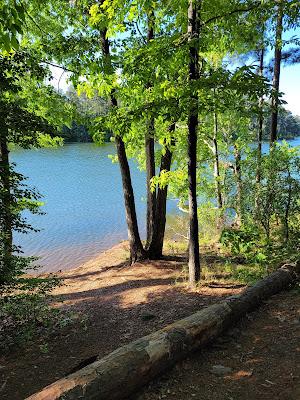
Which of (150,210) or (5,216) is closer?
(5,216)

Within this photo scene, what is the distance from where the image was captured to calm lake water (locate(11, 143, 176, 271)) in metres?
16.9

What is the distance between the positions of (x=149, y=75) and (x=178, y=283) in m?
4.97

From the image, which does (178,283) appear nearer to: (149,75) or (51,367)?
(51,367)

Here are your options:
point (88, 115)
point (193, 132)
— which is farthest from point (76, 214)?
point (193, 132)

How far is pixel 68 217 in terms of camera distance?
23000 mm

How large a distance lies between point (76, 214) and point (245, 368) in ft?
67.0

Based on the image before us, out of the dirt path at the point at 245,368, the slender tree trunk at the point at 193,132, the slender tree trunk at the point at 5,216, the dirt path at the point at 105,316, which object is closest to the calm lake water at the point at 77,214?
the slender tree trunk at the point at 5,216

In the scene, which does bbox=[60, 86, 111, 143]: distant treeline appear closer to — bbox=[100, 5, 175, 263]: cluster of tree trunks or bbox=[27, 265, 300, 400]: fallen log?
bbox=[100, 5, 175, 263]: cluster of tree trunks

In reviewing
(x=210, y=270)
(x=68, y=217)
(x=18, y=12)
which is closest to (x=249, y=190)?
(x=210, y=270)

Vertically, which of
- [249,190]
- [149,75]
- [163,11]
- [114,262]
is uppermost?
[163,11]

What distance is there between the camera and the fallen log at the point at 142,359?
349cm

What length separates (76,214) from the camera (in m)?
23.8

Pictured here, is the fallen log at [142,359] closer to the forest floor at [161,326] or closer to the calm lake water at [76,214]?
the forest floor at [161,326]

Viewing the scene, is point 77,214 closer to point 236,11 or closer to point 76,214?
point 76,214
